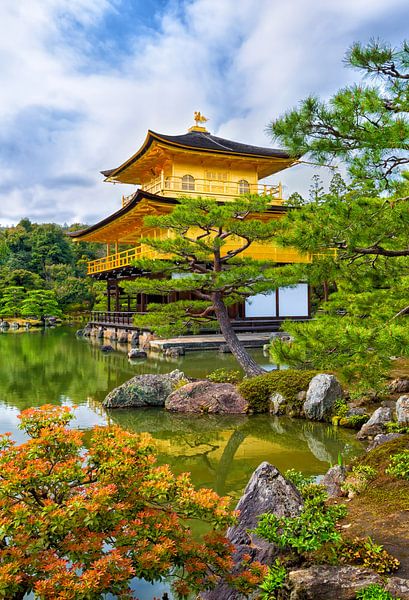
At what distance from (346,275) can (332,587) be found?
138 inches

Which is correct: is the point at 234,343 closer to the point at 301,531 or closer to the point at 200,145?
the point at 301,531

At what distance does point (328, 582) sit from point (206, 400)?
18.2ft

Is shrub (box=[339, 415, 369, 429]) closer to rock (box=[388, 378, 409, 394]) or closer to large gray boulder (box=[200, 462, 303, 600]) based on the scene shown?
rock (box=[388, 378, 409, 394])

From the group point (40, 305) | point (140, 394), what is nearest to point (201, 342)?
point (140, 394)

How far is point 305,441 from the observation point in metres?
6.37

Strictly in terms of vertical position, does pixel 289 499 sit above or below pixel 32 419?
below

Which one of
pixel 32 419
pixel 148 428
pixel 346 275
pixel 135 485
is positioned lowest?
pixel 148 428

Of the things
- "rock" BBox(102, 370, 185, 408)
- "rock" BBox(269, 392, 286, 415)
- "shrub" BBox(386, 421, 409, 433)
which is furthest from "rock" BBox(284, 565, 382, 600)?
"rock" BBox(102, 370, 185, 408)

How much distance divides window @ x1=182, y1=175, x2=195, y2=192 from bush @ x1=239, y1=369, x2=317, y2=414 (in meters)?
15.2

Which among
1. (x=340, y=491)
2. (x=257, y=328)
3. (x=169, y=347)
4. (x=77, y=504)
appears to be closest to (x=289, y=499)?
(x=340, y=491)

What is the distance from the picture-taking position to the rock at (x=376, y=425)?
6.21 m

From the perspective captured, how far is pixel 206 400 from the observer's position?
800cm

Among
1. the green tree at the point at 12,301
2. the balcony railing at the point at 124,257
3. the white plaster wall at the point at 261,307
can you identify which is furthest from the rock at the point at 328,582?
the green tree at the point at 12,301

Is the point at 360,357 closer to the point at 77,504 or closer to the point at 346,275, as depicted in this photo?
the point at 346,275
